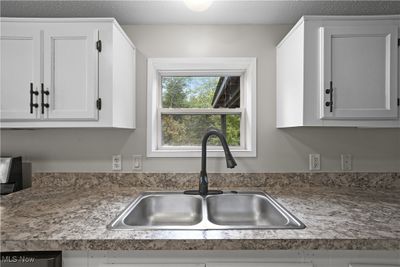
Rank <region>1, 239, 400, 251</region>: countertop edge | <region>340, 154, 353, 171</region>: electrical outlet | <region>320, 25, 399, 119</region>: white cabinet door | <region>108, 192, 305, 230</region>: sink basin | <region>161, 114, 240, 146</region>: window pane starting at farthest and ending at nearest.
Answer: <region>161, 114, 240, 146</region>: window pane, <region>340, 154, 353, 171</region>: electrical outlet, <region>108, 192, 305, 230</region>: sink basin, <region>320, 25, 399, 119</region>: white cabinet door, <region>1, 239, 400, 251</region>: countertop edge

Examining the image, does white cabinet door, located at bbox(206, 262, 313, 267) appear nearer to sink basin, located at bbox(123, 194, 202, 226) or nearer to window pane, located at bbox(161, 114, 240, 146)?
sink basin, located at bbox(123, 194, 202, 226)

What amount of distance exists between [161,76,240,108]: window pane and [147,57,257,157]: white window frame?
60 mm

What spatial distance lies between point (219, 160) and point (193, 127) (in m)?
0.36

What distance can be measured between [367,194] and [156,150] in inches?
59.5

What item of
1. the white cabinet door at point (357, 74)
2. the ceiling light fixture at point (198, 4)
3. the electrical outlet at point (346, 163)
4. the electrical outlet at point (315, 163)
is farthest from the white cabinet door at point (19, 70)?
the electrical outlet at point (346, 163)

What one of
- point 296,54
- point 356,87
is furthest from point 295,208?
point 296,54

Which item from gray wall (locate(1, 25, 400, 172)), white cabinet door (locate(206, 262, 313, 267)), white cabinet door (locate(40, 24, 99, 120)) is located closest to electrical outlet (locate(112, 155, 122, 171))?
gray wall (locate(1, 25, 400, 172))

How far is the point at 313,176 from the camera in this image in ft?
6.15

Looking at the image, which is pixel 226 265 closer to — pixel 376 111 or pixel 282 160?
pixel 282 160

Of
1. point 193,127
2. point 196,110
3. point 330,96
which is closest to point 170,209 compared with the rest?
point 193,127

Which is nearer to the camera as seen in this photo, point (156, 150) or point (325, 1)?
point (325, 1)

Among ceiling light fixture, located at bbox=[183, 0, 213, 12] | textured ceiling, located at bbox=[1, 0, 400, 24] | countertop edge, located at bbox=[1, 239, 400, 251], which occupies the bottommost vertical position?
countertop edge, located at bbox=[1, 239, 400, 251]

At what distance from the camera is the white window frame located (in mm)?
1909
